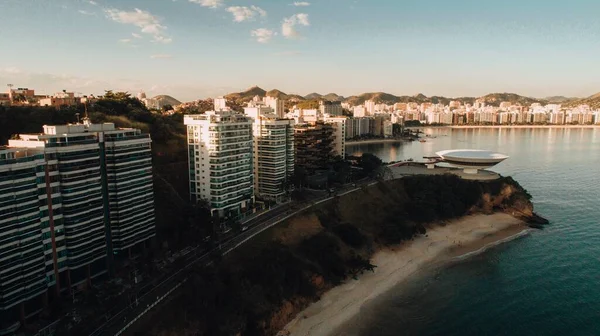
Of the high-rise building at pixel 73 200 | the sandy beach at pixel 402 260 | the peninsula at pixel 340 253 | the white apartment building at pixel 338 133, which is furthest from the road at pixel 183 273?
the white apartment building at pixel 338 133

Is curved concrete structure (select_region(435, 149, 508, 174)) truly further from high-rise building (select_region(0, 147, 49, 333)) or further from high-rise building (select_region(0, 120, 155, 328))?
high-rise building (select_region(0, 147, 49, 333))

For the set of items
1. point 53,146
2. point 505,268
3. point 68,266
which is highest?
point 53,146

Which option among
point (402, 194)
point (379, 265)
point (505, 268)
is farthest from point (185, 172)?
point (505, 268)

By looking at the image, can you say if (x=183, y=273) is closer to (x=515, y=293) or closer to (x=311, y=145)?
(x=515, y=293)

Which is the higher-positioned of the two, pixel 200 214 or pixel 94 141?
pixel 94 141

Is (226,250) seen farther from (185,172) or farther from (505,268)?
(505,268)

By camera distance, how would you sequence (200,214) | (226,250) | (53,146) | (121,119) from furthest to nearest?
(121,119) → (200,214) → (226,250) → (53,146)
